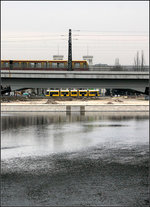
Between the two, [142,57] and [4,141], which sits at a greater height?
[142,57]

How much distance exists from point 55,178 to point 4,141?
1537 cm

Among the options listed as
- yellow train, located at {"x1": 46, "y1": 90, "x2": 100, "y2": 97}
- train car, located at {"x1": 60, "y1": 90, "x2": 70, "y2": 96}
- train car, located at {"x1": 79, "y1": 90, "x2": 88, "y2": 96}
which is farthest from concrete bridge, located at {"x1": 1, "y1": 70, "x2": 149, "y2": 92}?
train car, located at {"x1": 60, "y1": 90, "x2": 70, "y2": 96}

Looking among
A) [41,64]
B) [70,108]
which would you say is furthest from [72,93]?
[41,64]

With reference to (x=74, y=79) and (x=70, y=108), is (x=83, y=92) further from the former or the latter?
(x=74, y=79)

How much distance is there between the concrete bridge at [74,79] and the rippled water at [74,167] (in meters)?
6.51

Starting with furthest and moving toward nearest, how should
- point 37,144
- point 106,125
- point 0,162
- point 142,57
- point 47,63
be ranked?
point 142,57
point 47,63
point 106,125
point 37,144
point 0,162

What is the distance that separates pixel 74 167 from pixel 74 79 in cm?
2019

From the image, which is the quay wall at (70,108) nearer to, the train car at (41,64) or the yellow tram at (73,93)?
the train car at (41,64)

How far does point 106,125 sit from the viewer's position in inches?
1997

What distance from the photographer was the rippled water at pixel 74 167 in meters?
19.5

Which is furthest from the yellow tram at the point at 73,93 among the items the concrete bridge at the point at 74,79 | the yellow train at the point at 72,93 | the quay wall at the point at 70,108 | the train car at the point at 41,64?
the concrete bridge at the point at 74,79

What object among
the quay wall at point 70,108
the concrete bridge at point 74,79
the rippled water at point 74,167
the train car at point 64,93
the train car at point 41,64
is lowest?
the rippled water at point 74,167

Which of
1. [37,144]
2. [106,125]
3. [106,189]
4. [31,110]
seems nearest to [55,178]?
[106,189]

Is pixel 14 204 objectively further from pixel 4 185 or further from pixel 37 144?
pixel 37 144
